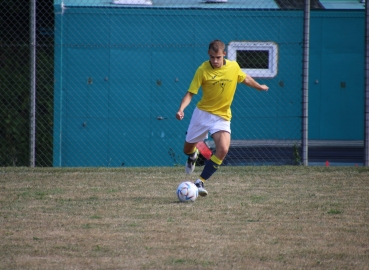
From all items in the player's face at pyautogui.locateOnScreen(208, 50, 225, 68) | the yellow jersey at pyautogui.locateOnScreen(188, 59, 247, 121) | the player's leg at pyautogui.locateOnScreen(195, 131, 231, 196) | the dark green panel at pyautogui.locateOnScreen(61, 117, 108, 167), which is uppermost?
the player's face at pyautogui.locateOnScreen(208, 50, 225, 68)

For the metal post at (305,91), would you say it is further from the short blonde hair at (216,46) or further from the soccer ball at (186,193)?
the soccer ball at (186,193)

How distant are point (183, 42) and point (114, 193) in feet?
15.1

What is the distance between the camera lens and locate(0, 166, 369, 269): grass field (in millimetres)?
4688

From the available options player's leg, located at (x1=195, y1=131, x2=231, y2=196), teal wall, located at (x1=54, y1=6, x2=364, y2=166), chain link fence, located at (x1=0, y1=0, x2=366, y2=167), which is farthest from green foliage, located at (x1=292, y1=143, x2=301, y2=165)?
player's leg, located at (x1=195, y1=131, x2=231, y2=196)

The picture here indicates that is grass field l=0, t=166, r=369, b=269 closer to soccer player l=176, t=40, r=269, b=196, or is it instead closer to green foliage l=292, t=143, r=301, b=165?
soccer player l=176, t=40, r=269, b=196

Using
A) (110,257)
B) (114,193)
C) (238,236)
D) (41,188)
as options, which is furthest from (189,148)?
(110,257)

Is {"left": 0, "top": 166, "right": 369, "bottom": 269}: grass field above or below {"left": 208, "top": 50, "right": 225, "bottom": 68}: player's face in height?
below

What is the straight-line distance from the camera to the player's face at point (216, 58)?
24.1ft

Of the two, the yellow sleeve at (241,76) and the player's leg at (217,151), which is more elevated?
the yellow sleeve at (241,76)

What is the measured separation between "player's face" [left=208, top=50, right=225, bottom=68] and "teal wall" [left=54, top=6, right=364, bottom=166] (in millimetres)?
3727

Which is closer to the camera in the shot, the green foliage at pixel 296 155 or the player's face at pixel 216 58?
the player's face at pixel 216 58

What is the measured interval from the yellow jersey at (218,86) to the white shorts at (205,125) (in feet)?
0.20

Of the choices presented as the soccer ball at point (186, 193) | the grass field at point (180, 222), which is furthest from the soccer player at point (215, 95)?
the soccer ball at point (186, 193)

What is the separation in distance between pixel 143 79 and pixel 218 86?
3.84m
